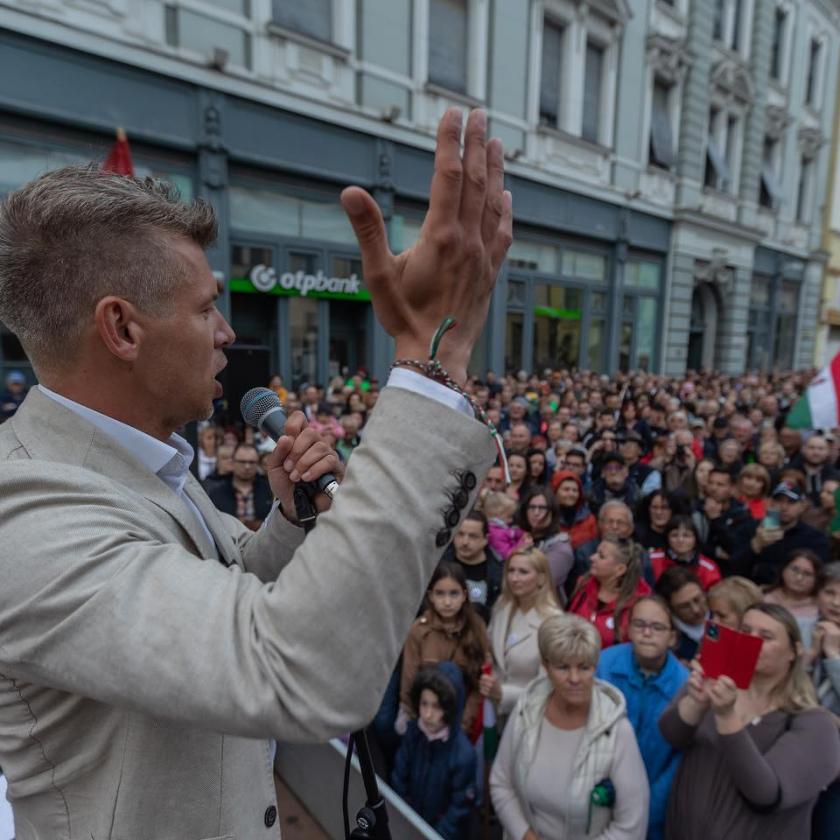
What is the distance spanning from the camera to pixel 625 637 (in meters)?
3.15

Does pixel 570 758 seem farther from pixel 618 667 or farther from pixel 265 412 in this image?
pixel 265 412

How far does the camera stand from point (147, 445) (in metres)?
1.02

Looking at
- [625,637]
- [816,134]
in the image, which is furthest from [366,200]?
[816,134]

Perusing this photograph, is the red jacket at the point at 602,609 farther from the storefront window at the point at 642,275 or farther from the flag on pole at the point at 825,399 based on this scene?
the storefront window at the point at 642,275

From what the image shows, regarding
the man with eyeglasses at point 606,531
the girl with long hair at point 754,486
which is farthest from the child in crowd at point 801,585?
the girl with long hair at point 754,486

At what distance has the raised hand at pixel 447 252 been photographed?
801 millimetres

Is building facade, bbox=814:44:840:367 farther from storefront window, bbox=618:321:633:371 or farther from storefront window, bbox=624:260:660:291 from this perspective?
storefront window, bbox=618:321:633:371

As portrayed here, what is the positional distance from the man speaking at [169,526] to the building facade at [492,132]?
6.50 ft

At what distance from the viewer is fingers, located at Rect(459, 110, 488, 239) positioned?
814 mm

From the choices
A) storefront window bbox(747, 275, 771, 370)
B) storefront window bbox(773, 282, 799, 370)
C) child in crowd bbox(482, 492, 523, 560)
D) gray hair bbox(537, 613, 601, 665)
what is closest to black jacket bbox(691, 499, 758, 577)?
child in crowd bbox(482, 492, 523, 560)

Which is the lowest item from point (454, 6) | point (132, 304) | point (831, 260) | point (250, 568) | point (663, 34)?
point (250, 568)

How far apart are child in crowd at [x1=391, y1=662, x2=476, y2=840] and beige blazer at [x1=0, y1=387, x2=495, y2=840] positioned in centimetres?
200

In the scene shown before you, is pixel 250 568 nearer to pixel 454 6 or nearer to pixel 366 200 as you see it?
pixel 366 200

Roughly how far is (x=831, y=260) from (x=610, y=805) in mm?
29294
